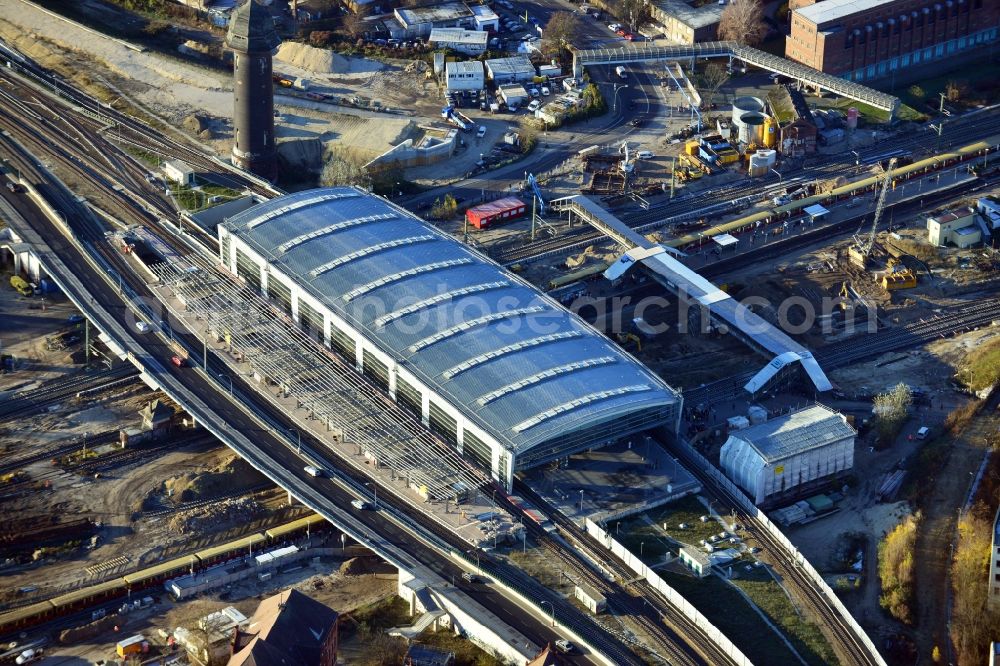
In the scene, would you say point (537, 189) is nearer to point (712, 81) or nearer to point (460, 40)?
point (712, 81)

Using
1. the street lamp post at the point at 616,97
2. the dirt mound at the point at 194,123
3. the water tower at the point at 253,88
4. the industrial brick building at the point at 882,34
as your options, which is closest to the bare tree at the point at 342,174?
the water tower at the point at 253,88

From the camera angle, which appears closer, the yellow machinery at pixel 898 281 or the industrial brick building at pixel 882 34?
the yellow machinery at pixel 898 281

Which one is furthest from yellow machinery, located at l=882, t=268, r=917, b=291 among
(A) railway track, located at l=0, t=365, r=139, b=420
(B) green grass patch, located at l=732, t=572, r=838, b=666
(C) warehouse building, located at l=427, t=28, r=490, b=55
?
(A) railway track, located at l=0, t=365, r=139, b=420

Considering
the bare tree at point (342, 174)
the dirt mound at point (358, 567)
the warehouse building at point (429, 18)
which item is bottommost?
the dirt mound at point (358, 567)

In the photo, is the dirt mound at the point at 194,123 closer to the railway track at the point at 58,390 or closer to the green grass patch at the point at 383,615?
the railway track at the point at 58,390

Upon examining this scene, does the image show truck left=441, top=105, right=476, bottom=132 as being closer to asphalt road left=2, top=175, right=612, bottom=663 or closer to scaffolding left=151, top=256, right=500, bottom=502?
scaffolding left=151, top=256, right=500, bottom=502

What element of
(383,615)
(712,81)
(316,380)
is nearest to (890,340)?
(316,380)

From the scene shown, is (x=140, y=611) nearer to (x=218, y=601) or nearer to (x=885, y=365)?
(x=218, y=601)
